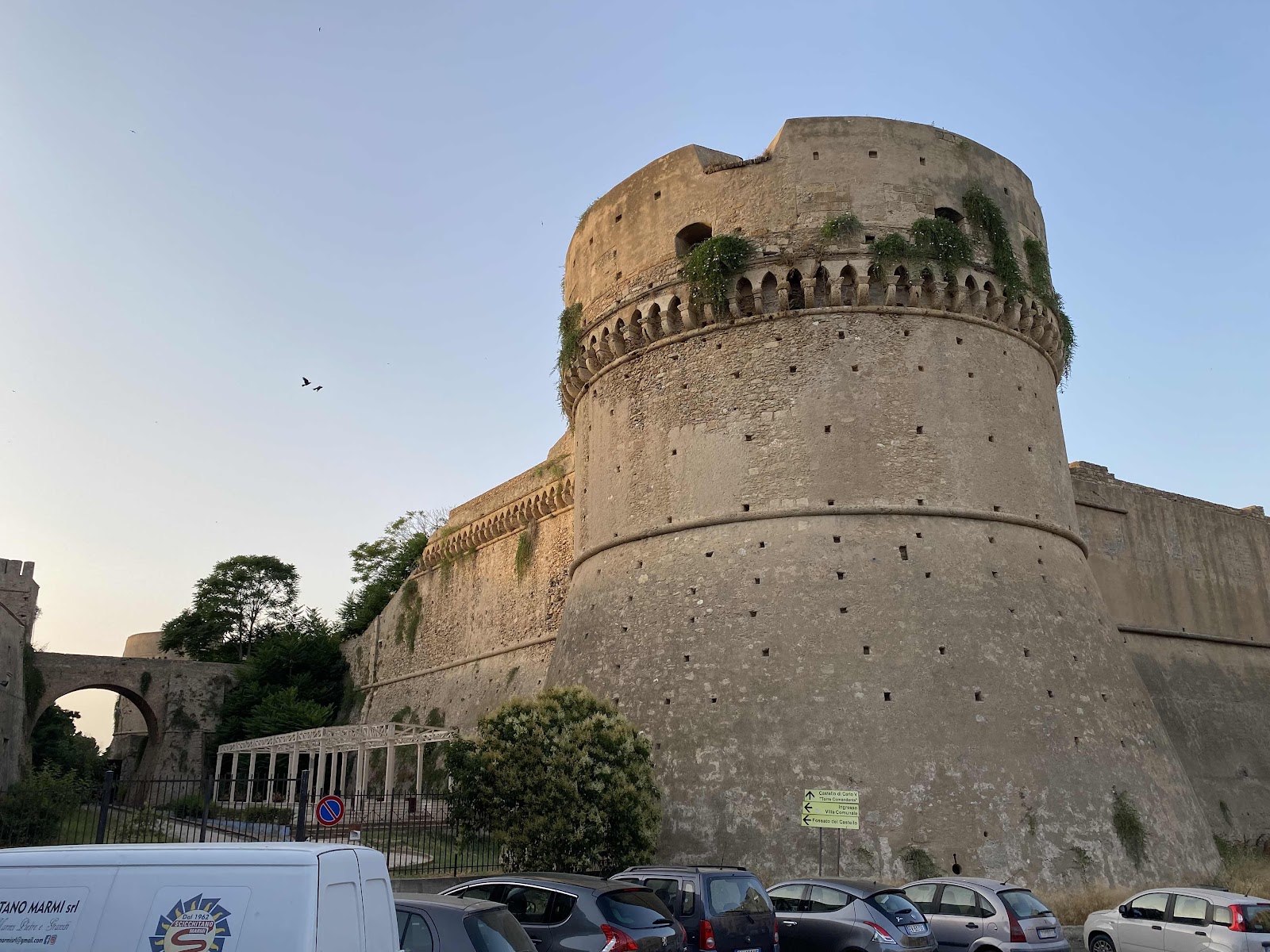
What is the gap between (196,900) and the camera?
4.26 m

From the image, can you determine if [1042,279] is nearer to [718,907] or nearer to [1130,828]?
[1130,828]

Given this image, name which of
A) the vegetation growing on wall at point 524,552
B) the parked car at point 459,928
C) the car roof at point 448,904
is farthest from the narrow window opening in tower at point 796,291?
the vegetation growing on wall at point 524,552

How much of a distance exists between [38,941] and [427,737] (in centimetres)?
1682

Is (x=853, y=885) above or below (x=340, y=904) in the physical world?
below

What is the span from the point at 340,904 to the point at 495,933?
1.88 m

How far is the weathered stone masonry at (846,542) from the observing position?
1245 cm

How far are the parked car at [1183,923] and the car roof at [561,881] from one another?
5602 mm

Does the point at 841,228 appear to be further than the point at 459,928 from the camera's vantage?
Yes

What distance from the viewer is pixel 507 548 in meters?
26.0

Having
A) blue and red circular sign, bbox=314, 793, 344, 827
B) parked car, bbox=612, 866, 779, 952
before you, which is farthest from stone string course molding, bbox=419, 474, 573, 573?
parked car, bbox=612, 866, 779, 952

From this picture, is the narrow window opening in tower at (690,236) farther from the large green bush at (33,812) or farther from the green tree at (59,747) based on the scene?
the green tree at (59,747)

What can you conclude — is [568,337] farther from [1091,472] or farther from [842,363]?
[1091,472]

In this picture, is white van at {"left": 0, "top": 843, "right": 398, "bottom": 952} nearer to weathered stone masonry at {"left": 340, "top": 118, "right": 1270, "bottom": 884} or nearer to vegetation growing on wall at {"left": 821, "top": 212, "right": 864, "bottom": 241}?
weathered stone masonry at {"left": 340, "top": 118, "right": 1270, "bottom": 884}

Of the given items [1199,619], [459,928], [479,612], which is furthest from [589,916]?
[479,612]
